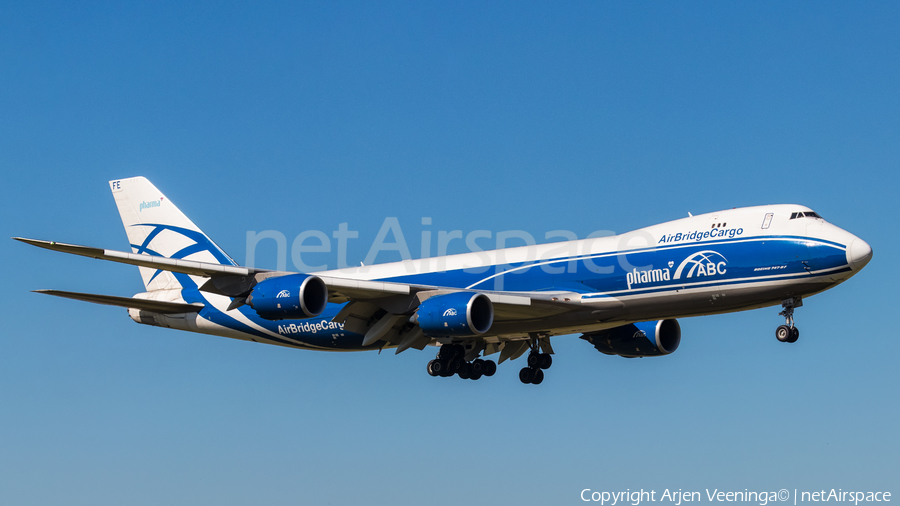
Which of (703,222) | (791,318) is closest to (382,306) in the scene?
(703,222)

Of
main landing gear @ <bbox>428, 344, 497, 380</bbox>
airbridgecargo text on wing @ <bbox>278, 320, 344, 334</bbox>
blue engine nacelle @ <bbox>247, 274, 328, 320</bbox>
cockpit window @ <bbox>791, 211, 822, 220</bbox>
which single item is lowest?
main landing gear @ <bbox>428, 344, 497, 380</bbox>

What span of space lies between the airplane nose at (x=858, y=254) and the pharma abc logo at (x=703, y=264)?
3873 millimetres

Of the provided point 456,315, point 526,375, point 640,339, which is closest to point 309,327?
point 526,375

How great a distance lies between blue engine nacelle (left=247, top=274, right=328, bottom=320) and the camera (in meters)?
31.7

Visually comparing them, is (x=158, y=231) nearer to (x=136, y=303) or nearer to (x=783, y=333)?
(x=136, y=303)

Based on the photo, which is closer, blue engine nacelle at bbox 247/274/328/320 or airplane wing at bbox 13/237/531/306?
blue engine nacelle at bbox 247/274/328/320

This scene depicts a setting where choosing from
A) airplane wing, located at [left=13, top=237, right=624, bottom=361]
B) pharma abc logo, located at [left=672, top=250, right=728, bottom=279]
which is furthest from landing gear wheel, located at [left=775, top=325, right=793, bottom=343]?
airplane wing, located at [left=13, top=237, right=624, bottom=361]

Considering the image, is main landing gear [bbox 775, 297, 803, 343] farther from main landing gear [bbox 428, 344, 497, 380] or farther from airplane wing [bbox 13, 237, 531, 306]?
main landing gear [bbox 428, 344, 497, 380]

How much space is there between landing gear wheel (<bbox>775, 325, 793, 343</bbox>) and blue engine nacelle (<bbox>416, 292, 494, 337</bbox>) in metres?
9.63

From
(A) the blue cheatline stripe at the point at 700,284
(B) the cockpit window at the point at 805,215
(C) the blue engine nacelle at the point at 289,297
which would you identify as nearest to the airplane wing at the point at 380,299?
(A) the blue cheatline stripe at the point at 700,284

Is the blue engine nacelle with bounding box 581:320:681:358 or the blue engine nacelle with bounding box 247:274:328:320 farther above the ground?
the blue engine nacelle with bounding box 247:274:328:320

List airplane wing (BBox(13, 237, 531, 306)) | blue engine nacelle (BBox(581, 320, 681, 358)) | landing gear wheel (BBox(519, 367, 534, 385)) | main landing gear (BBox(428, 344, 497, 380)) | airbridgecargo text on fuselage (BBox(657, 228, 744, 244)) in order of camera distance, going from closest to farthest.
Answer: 1. airbridgecargo text on fuselage (BBox(657, 228, 744, 244))
2. airplane wing (BBox(13, 237, 531, 306))
3. main landing gear (BBox(428, 344, 497, 380))
4. blue engine nacelle (BBox(581, 320, 681, 358))
5. landing gear wheel (BBox(519, 367, 534, 385))

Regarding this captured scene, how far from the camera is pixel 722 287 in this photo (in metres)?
31.7

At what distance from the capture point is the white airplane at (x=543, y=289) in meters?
31.0
